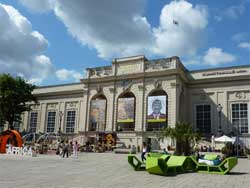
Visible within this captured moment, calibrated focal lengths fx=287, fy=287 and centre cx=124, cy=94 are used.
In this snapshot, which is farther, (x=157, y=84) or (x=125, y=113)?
(x=125, y=113)

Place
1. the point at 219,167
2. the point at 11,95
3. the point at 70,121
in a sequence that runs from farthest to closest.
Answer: the point at 70,121 < the point at 11,95 < the point at 219,167

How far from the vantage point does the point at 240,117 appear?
3778 cm

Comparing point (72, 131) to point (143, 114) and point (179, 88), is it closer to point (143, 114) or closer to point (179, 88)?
point (143, 114)

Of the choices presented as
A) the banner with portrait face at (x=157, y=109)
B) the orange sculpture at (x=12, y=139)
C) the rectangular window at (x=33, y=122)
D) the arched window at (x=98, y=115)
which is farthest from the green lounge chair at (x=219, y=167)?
the rectangular window at (x=33, y=122)

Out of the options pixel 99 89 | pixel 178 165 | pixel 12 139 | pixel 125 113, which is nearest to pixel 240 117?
pixel 125 113

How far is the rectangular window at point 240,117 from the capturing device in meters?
37.4

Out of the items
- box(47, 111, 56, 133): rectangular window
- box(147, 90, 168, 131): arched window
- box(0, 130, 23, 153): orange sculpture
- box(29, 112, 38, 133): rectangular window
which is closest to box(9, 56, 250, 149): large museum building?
box(147, 90, 168, 131): arched window

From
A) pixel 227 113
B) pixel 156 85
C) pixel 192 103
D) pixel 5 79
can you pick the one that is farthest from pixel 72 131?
pixel 227 113

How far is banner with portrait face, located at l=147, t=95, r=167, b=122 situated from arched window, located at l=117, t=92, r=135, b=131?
261 centimetres

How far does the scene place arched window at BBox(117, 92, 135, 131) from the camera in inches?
1612

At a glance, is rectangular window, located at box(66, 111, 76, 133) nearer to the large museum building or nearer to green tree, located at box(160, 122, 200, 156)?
the large museum building

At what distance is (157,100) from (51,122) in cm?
2191

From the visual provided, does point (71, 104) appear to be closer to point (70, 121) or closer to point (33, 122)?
point (70, 121)

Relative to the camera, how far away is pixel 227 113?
38.7 m
